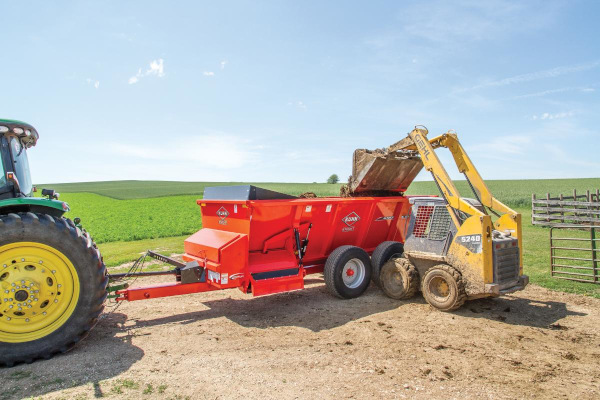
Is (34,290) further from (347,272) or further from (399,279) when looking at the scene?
(399,279)

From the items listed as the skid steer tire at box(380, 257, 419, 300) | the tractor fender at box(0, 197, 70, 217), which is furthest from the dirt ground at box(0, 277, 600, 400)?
the tractor fender at box(0, 197, 70, 217)

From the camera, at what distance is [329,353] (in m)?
4.98

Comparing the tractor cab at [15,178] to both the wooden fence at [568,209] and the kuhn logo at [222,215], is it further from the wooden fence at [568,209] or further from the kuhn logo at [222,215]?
the wooden fence at [568,209]

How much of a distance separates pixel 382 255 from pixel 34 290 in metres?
5.72

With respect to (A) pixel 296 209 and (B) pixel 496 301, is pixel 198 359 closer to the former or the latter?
(A) pixel 296 209

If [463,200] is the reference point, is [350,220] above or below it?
below

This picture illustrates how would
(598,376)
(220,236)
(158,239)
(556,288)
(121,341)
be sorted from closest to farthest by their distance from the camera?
(598,376), (121,341), (220,236), (556,288), (158,239)

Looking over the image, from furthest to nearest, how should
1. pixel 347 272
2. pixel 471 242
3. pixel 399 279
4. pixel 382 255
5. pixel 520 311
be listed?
pixel 382 255 < pixel 347 272 < pixel 399 279 < pixel 520 311 < pixel 471 242

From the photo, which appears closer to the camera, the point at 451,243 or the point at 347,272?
the point at 451,243

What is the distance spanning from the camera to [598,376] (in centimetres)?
446

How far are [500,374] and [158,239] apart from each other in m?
14.5

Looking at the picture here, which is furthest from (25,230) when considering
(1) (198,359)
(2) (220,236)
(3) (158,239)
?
(3) (158,239)

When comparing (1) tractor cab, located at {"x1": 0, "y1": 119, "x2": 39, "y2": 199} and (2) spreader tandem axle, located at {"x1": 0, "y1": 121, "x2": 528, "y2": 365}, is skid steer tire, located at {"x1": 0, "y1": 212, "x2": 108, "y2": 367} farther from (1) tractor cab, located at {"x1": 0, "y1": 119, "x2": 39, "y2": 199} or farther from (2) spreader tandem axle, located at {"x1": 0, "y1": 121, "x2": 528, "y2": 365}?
(1) tractor cab, located at {"x1": 0, "y1": 119, "x2": 39, "y2": 199}

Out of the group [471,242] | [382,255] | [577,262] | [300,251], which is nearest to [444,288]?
[471,242]
